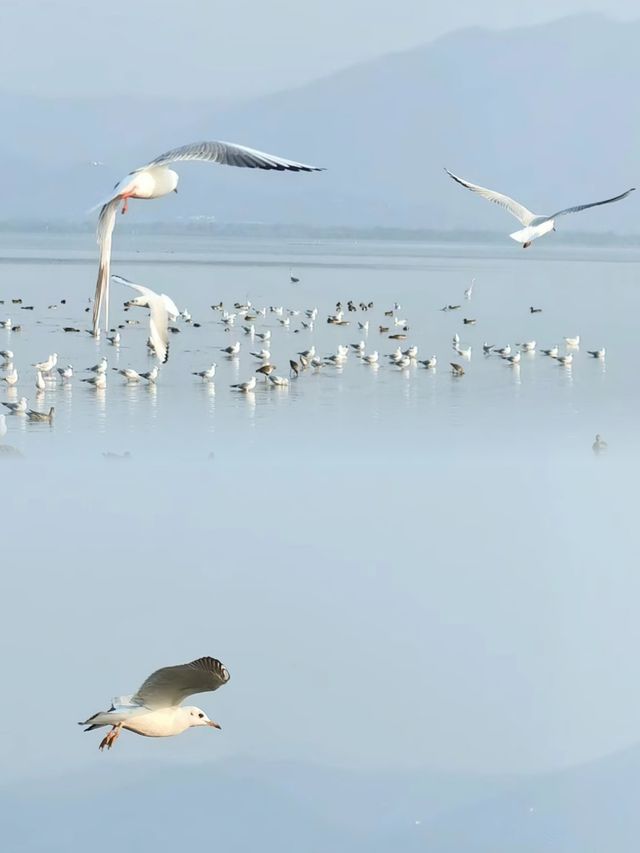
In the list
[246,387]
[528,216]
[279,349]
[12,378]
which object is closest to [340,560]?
[528,216]

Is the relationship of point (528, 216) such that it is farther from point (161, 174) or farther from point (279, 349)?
point (279, 349)

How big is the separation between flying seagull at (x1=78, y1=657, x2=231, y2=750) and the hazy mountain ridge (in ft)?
1.09

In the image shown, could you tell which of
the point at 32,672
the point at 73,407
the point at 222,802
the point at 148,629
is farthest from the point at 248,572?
the point at 73,407

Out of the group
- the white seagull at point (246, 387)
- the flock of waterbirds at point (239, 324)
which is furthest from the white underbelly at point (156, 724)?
the white seagull at point (246, 387)

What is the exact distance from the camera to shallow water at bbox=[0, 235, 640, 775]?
688cm

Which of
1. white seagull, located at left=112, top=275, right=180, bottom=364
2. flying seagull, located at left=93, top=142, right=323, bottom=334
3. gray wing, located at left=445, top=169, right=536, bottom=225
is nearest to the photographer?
flying seagull, located at left=93, top=142, right=323, bottom=334

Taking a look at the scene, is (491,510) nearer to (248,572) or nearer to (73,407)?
(248,572)

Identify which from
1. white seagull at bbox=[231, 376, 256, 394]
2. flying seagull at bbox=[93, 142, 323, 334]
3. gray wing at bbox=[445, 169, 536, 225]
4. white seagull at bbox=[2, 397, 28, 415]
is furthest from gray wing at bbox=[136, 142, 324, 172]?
white seagull at bbox=[231, 376, 256, 394]

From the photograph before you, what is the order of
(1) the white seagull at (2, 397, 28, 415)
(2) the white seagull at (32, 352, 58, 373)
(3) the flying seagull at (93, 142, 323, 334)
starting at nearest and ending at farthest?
(3) the flying seagull at (93, 142, 323, 334)
(1) the white seagull at (2, 397, 28, 415)
(2) the white seagull at (32, 352, 58, 373)

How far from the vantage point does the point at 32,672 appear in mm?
7184

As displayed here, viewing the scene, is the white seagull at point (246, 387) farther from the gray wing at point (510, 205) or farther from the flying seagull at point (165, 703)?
the flying seagull at point (165, 703)

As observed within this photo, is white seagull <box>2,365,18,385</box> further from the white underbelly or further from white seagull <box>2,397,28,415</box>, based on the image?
the white underbelly

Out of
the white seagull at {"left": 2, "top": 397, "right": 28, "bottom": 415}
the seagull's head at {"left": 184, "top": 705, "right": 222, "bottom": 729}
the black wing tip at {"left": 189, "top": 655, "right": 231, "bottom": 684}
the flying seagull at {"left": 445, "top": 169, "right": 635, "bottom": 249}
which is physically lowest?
the white seagull at {"left": 2, "top": 397, "right": 28, "bottom": 415}

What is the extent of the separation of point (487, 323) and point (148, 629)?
16689mm
